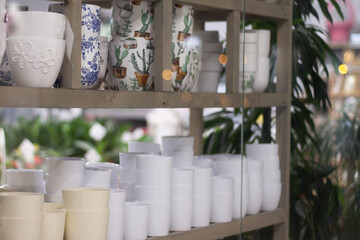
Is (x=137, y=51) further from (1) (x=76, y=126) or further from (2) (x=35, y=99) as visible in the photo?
(1) (x=76, y=126)

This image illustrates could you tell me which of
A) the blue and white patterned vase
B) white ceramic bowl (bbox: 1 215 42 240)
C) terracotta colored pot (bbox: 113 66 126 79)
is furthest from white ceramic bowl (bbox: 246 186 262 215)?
white ceramic bowl (bbox: 1 215 42 240)

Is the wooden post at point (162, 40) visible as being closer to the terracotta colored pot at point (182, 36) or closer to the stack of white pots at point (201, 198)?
the terracotta colored pot at point (182, 36)

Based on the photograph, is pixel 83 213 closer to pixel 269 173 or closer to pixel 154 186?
pixel 154 186

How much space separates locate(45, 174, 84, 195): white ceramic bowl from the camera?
1.51 metres

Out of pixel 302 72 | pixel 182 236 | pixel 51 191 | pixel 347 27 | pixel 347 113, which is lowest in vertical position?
pixel 182 236

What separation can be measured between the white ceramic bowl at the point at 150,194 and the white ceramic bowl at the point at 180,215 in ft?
0.24

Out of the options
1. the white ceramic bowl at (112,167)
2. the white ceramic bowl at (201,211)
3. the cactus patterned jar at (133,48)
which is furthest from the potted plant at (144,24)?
the white ceramic bowl at (201,211)

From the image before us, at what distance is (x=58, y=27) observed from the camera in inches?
52.5

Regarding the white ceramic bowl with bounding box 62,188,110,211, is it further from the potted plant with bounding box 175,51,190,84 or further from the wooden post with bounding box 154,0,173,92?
the potted plant with bounding box 175,51,190,84

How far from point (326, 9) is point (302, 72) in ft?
0.71

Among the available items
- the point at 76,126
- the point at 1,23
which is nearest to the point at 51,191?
the point at 1,23

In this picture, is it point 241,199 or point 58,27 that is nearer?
point 58,27

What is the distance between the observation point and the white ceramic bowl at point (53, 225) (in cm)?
133

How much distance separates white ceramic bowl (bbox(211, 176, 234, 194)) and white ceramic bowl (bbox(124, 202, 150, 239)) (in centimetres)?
33
